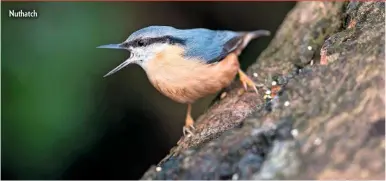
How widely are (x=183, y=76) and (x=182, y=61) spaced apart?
0.21 ft

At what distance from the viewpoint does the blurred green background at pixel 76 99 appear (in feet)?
9.36

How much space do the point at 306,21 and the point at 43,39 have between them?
136 centimetres

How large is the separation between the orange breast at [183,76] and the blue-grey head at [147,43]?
0.04 m

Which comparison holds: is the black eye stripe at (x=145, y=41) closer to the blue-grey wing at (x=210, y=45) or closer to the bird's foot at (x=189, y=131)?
the blue-grey wing at (x=210, y=45)

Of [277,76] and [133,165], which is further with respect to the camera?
[133,165]

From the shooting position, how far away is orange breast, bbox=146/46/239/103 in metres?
2.43

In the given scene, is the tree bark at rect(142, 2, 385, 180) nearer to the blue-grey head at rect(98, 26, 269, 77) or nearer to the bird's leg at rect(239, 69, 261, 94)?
the bird's leg at rect(239, 69, 261, 94)

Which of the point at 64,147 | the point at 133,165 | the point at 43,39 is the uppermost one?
the point at 43,39

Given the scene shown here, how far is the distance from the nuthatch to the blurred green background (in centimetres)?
64

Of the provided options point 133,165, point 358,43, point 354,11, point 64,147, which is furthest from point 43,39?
point 358,43

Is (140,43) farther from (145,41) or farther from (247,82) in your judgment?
(247,82)

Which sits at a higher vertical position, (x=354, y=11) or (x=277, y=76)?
(x=354, y=11)

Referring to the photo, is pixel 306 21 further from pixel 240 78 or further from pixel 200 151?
pixel 200 151

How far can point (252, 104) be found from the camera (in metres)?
2.27
